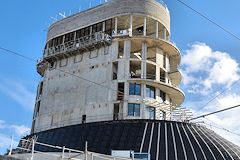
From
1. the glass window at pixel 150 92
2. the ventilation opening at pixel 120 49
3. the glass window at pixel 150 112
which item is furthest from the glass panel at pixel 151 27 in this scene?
the glass window at pixel 150 112

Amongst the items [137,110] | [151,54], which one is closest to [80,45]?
[151,54]

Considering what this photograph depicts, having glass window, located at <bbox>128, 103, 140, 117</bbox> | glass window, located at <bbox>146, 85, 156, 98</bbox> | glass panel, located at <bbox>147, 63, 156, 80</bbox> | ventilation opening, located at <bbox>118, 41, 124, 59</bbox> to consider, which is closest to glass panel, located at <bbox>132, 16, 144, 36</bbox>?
ventilation opening, located at <bbox>118, 41, 124, 59</bbox>

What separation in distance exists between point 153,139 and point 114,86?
39.4ft

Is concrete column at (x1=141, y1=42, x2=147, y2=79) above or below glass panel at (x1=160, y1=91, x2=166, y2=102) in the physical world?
above

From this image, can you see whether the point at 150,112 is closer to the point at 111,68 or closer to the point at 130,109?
the point at 130,109

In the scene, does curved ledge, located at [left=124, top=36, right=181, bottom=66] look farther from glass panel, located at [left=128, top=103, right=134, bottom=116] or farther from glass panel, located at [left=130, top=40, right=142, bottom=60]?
glass panel, located at [left=128, top=103, right=134, bottom=116]

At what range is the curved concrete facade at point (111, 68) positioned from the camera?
177 feet

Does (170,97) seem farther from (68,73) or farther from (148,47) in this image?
(68,73)

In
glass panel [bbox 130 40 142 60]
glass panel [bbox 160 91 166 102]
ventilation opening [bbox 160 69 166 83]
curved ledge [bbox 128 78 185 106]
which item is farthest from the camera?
ventilation opening [bbox 160 69 166 83]

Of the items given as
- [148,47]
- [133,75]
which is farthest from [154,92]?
[148,47]

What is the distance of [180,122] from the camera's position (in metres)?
49.5

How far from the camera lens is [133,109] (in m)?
53.0

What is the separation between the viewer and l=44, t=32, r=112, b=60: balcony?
188ft

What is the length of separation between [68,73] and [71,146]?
52.8 ft
